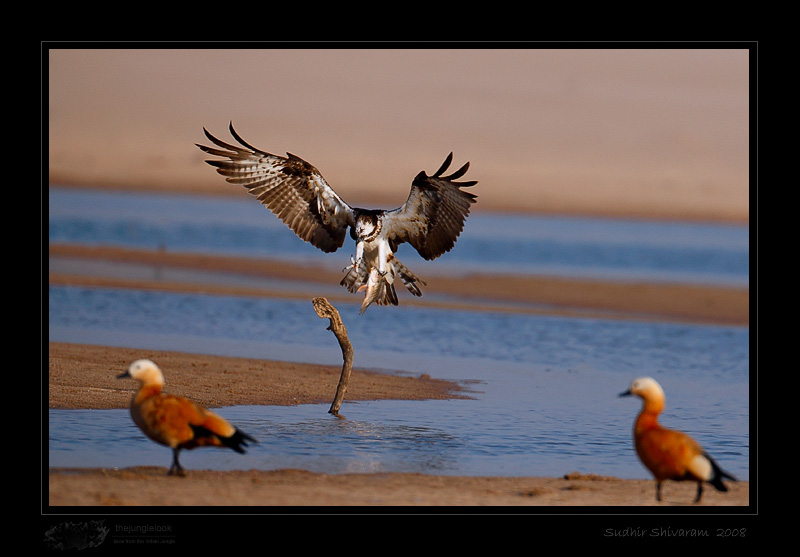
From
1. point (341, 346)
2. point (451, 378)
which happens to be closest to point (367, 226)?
point (341, 346)

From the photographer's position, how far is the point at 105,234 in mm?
30219

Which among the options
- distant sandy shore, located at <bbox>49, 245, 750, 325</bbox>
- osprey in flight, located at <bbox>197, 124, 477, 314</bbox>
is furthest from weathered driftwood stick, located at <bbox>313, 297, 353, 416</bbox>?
distant sandy shore, located at <bbox>49, 245, 750, 325</bbox>

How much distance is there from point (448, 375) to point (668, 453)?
19.6 ft

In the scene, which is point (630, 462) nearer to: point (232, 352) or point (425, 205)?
point (425, 205)

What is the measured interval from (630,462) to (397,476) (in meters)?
2.16

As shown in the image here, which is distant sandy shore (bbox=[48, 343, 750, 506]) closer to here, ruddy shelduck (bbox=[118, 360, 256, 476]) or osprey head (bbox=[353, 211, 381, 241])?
ruddy shelduck (bbox=[118, 360, 256, 476])

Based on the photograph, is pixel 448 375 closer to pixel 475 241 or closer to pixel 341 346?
pixel 341 346

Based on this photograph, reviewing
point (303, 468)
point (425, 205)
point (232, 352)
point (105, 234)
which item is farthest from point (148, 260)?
point (303, 468)

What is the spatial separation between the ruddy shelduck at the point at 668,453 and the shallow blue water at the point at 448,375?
147cm

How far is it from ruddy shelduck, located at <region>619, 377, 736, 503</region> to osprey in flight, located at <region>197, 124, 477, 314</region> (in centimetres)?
398

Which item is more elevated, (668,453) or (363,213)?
(363,213)

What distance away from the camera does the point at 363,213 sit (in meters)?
11.3

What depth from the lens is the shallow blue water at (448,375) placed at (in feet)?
29.0

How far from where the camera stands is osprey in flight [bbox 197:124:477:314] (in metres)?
11.1
